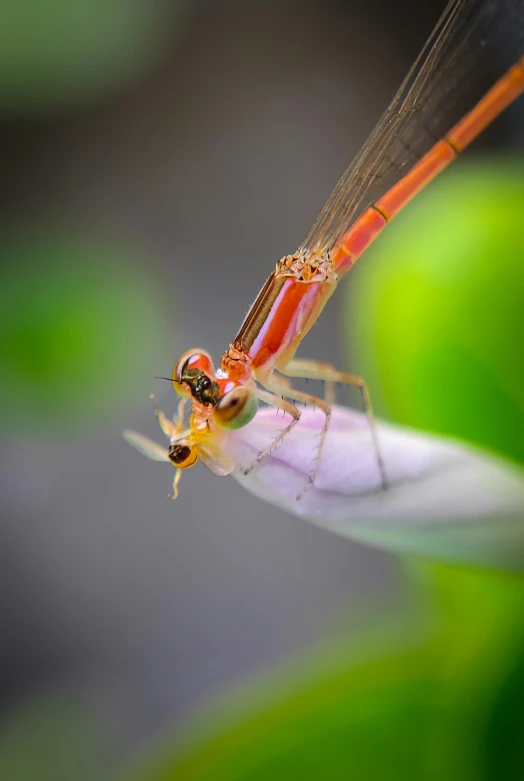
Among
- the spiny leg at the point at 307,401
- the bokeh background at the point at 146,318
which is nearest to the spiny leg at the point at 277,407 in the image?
the spiny leg at the point at 307,401

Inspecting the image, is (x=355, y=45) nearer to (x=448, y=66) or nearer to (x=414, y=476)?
(x=448, y=66)

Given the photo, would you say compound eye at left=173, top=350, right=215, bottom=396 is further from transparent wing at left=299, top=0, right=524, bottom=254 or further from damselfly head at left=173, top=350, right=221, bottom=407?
transparent wing at left=299, top=0, right=524, bottom=254

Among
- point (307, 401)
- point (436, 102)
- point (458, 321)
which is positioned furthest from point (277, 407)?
point (436, 102)

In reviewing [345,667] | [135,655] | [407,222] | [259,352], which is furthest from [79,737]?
[407,222]

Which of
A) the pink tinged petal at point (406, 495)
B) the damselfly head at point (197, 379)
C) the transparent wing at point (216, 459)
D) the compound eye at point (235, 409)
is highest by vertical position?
the damselfly head at point (197, 379)

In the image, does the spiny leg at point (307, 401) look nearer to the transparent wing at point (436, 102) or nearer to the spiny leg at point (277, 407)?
the spiny leg at point (277, 407)

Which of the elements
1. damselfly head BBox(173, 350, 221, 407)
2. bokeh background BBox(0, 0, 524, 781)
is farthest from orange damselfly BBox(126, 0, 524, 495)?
bokeh background BBox(0, 0, 524, 781)

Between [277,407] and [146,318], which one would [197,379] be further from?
[146,318]
